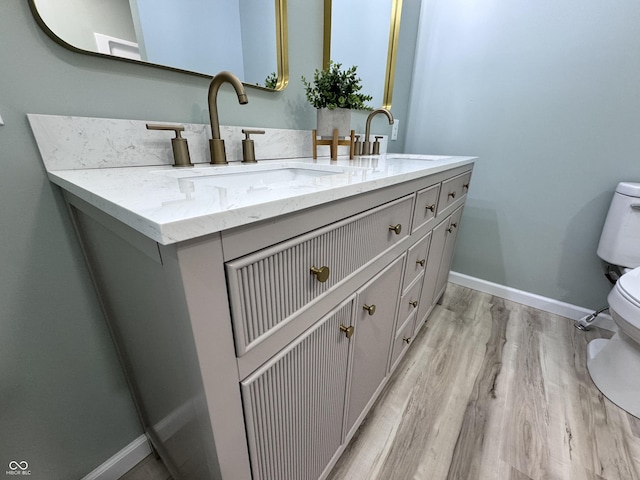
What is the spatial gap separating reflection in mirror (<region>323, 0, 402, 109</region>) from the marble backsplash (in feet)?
2.17

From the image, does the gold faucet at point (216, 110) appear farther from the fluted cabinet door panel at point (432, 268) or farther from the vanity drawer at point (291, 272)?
the fluted cabinet door panel at point (432, 268)

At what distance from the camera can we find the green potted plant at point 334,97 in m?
0.96

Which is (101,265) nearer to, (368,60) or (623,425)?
(368,60)

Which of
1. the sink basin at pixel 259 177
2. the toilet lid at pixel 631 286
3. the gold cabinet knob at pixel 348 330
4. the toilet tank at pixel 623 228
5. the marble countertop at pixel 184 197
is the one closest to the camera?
the marble countertop at pixel 184 197

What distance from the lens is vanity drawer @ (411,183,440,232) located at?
0.86 m

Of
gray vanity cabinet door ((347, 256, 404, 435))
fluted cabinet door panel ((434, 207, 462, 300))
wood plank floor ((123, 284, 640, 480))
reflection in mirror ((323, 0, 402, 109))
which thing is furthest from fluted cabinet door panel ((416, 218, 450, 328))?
reflection in mirror ((323, 0, 402, 109))

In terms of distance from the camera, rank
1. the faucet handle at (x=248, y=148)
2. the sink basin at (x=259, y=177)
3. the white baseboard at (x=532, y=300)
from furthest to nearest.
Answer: the white baseboard at (x=532, y=300) < the faucet handle at (x=248, y=148) < the sink basin at (x=259, y=177)

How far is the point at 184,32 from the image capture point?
2.33ft

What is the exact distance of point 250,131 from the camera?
825 millimetres

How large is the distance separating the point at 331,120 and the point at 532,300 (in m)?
1.64

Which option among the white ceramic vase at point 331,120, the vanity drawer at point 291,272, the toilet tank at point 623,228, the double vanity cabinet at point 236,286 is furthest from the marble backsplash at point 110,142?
the toilet tank at point 623,228

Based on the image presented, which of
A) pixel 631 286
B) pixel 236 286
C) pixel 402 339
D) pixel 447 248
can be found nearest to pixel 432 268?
pixel 447 248

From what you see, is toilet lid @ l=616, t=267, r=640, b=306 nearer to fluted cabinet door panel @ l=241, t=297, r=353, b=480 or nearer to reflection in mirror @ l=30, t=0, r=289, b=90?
fluted cabinet door panel @ l=241, t=297, r=353, b=480

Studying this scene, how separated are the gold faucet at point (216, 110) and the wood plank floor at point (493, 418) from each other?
0.99 metres
